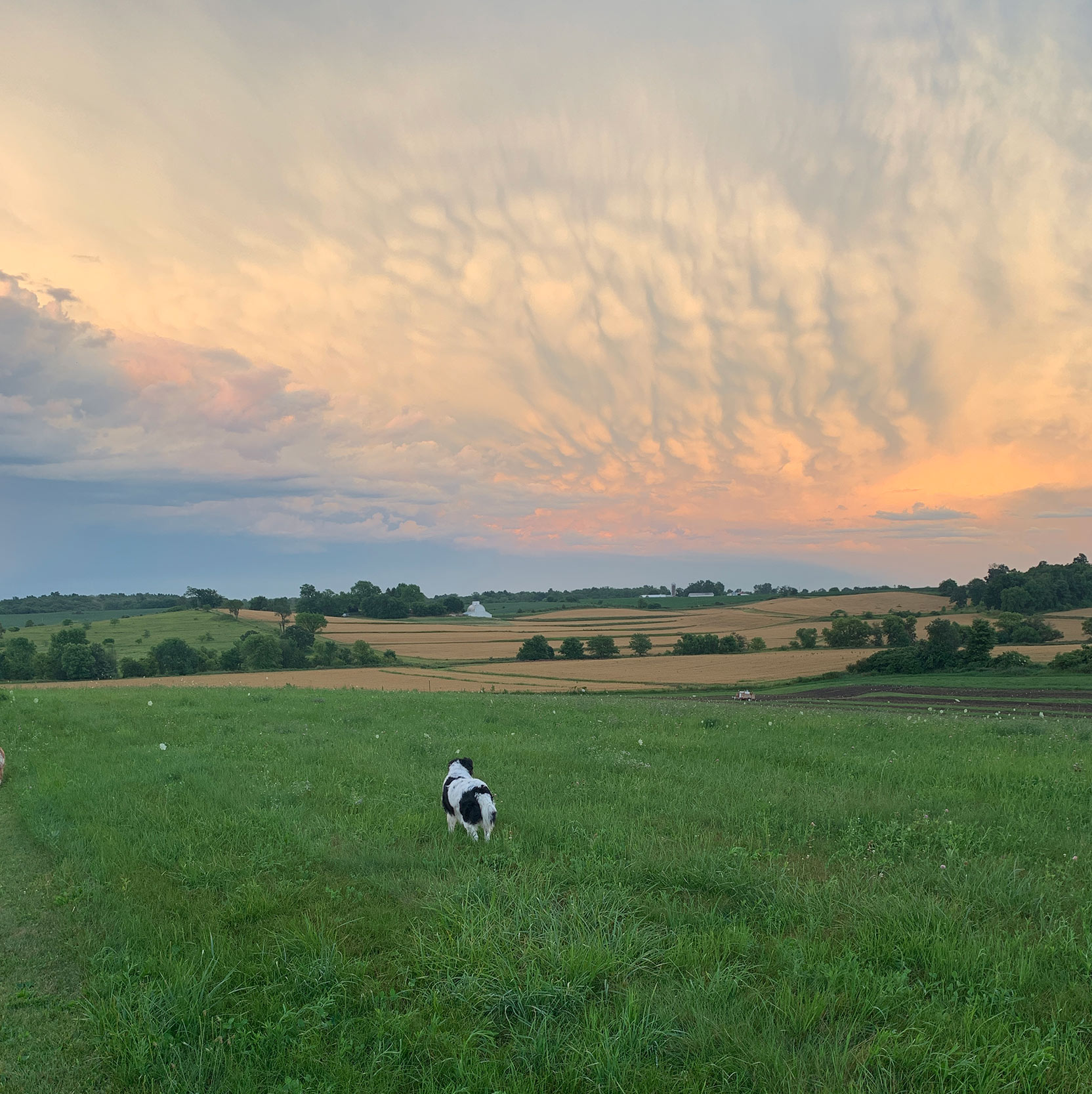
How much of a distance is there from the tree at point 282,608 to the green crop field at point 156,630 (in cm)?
741

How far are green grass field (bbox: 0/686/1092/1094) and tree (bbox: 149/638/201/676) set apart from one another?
75426mm

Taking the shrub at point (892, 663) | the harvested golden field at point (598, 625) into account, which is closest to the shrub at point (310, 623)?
the harvested golden field at point (598, 625)

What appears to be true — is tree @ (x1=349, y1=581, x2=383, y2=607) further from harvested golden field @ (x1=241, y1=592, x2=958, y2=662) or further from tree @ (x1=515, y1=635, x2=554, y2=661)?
tree @ (x1=515, y1=635, x2=554, y2=661)

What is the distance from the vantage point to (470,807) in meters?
8.64

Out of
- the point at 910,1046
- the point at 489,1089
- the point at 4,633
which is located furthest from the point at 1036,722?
the point at 4,633

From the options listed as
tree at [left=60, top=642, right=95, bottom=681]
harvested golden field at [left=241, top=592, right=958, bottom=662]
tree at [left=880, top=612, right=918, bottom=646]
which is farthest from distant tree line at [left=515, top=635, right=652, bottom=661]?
tree at [left=60, top=642, right=95, bottom=681]

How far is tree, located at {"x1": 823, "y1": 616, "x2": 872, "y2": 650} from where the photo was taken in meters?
87.1

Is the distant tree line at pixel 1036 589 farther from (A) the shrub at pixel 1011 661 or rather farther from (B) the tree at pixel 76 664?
(B) the tree at pixel 76 664

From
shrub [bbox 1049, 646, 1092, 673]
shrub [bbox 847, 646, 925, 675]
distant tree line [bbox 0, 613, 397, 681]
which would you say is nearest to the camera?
shrub [bbox 1049, 646, 1092, 673]

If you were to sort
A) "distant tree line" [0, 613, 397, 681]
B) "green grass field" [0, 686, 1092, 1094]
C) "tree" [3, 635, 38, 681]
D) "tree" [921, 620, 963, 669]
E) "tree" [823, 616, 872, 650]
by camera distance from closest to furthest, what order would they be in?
"green grass field" [0, 686, 1092, 1094] → "tree" [921, 620, 963, 669] → "tree" [3, 635, 38, 681] → "distant tree line" [0, 613, 397, 681] → "tree" [823, 616, 872, 650]

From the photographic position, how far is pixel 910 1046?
13.9 feet

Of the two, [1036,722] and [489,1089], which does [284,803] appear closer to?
[489,1089]

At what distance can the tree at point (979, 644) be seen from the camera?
64.3 m

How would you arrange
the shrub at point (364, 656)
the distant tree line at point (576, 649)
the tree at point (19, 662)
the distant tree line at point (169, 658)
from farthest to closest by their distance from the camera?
the distant tree line at point (576, 649) < the shrub at point (364, 656) < the distant tree line at point (169, 658) < the tree at point (19, 662)
